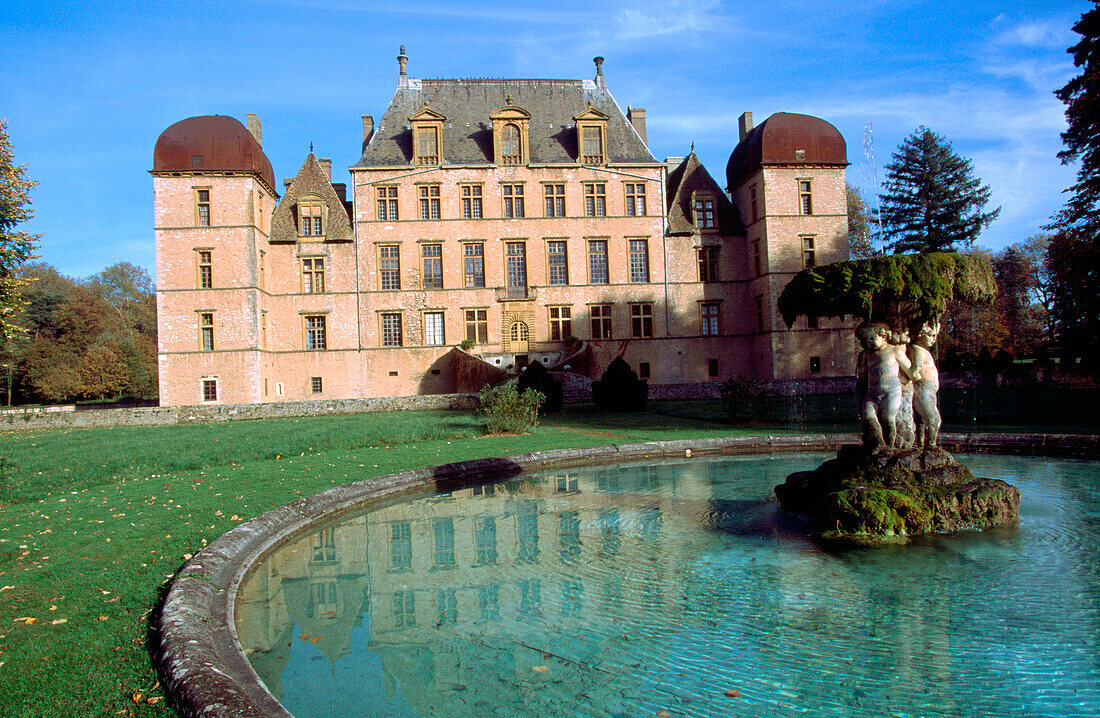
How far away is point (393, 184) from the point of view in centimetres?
3297

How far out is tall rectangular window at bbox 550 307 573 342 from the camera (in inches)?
1330

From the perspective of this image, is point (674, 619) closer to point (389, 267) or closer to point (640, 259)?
point (389, 267)

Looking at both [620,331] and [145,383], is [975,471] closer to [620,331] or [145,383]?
[620,331]

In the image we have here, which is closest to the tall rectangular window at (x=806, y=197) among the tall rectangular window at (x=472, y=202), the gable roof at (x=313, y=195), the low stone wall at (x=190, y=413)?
the tall rectangular window at (x=472, y=202)

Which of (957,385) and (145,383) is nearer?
(957,385)

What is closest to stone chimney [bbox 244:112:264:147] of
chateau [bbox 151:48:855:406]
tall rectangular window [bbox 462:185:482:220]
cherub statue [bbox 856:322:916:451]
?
chateau [bbox 151:48:855:406]

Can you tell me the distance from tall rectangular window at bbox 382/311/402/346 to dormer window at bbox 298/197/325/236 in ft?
16.7

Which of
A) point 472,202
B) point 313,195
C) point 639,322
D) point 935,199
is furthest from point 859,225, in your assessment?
point 313,195

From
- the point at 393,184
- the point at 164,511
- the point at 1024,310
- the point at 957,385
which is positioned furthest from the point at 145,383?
the point at 1024,310

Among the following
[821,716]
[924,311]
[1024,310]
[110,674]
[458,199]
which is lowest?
[821,716]

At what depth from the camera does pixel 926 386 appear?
7.89 metres

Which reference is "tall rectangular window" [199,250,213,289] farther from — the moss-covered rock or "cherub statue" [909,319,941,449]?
"cherub statue" [909,319,941,449]

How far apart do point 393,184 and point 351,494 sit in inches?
1041

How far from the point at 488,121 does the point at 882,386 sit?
3097 centimetres
